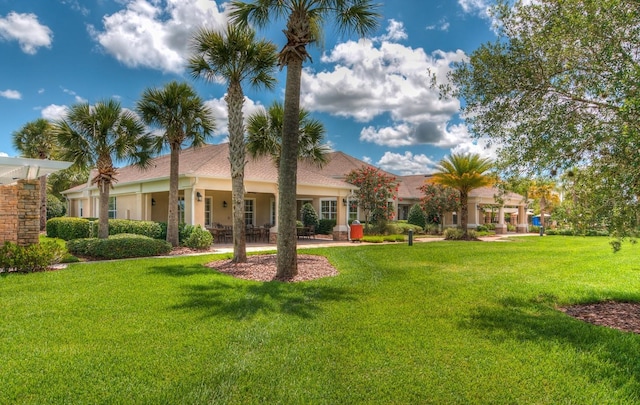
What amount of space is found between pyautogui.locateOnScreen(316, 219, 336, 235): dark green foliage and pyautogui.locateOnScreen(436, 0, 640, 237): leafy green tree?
1888 centimetres

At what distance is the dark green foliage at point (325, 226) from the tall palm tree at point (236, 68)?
1385cm

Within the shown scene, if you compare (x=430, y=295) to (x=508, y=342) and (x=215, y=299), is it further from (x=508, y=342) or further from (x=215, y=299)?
(x=215, y=299)

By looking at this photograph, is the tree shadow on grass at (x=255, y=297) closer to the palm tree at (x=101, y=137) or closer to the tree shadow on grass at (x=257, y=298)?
the tree shadow on grass at (x=257, y=298)

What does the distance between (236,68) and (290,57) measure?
3483 millimetres

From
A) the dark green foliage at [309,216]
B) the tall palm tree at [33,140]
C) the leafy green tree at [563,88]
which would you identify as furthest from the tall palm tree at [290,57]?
the tall palm tree at [33,140]

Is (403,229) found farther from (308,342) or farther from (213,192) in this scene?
(308,342)

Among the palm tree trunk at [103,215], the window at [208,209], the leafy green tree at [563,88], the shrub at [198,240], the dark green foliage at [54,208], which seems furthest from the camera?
the dark green foliage at [54,208]

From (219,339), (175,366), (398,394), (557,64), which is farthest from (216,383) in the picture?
(557,64)

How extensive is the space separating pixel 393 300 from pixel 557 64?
201 inches

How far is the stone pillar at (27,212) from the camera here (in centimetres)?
1143

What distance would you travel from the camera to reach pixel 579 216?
5891 mm

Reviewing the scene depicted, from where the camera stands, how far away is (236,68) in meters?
12.8

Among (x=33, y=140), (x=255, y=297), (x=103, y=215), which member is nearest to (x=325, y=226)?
(x=103, y=215)

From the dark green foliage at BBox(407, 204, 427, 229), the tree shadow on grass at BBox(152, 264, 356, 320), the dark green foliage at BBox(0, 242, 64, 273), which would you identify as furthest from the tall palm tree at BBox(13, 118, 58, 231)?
the dark green foliage at BBox(407, 204, 427, 229)
